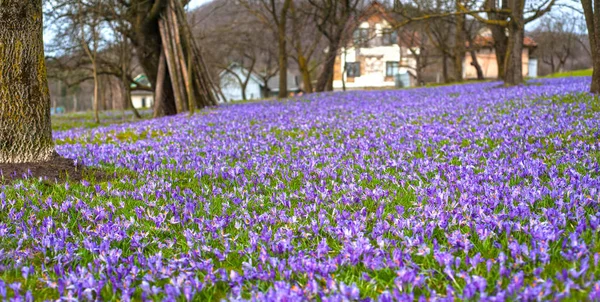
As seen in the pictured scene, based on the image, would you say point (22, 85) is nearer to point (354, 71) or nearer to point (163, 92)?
point (163, 92)

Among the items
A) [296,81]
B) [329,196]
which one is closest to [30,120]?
[329,196]

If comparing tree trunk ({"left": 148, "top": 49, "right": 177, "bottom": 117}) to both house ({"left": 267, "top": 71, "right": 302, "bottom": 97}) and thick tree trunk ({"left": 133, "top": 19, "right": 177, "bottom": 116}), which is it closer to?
thick tree trunk ({"left": 133, "top": 19, "right": 177, "bottom": 116})

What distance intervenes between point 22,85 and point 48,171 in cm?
104

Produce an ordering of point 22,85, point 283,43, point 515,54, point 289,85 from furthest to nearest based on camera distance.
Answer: point 289,85 < point 283,43 < point 515,54 < point 22,85

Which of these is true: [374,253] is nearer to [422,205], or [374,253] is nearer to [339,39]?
[422,205]

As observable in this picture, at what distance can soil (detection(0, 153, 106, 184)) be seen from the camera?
18.7 feet

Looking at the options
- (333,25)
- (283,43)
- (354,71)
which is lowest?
(283,43)

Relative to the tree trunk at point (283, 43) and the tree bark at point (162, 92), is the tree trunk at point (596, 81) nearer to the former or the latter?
the tree bark at point (162, 92)

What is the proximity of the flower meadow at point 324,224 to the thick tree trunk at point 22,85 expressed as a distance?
0.75m

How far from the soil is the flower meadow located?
10.5 inches

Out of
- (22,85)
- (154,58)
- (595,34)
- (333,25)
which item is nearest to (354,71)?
(333,25)

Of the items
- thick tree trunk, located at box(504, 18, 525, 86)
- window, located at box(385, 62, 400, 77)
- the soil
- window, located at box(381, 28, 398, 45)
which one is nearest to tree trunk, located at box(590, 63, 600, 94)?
thick tree trunk, located at box(504, 18, 525, 86)

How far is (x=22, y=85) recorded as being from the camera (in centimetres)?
582

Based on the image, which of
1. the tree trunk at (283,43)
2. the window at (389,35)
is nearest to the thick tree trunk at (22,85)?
the window at (389,35)
